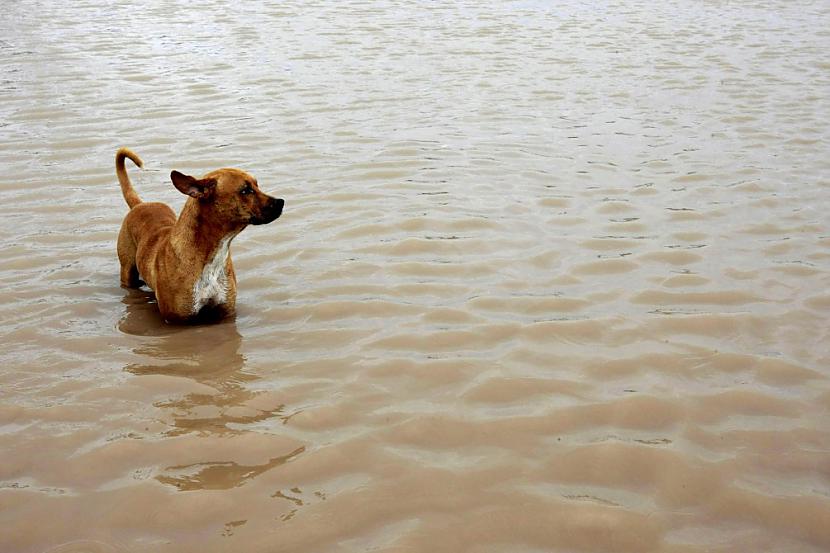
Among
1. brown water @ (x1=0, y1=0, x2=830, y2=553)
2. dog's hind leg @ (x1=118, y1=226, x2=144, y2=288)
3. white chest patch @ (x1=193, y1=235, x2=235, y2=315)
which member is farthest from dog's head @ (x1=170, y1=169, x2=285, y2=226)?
dog's hind leg @ (x1=118, y1=226, x2=144, y2=288)

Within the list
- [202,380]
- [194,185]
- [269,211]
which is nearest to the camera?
[202,380]

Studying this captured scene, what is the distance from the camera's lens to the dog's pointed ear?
4.77 meters

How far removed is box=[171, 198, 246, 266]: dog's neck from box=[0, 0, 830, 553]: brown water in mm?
475

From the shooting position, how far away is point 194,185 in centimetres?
489

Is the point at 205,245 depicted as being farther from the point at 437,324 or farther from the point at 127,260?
the point at 437,324

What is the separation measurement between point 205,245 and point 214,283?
24 centimetres

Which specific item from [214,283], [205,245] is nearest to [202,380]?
[214,283]

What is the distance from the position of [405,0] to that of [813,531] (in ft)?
52.3

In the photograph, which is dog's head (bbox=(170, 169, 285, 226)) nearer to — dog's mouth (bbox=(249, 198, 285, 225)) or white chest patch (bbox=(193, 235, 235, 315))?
dog's mouth (bbox=(249, 198, 285, 225))

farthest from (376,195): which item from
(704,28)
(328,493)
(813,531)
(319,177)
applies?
(704,28)

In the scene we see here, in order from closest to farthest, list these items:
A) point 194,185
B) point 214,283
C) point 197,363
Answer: point 197,363
point 194,185
point 214,283

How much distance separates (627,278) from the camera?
5.58 m

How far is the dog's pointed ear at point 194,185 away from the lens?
15.7ft

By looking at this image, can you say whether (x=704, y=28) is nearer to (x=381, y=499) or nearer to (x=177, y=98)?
(x=177, y=98)
